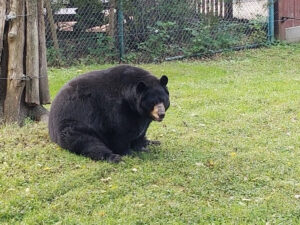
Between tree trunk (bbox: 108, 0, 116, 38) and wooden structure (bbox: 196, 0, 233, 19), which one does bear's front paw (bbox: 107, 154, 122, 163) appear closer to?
tree trunk (bbox: 108, 0, 116, 38)

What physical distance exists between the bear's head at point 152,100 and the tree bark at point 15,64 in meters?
2.04

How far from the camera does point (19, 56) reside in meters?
7.68

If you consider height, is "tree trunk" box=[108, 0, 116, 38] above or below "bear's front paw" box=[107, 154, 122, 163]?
above

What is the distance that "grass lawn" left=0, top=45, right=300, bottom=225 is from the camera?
5133 mm

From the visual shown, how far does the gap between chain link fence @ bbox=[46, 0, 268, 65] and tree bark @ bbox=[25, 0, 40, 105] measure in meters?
4.66

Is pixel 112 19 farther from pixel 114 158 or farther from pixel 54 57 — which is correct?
pixel 114 158

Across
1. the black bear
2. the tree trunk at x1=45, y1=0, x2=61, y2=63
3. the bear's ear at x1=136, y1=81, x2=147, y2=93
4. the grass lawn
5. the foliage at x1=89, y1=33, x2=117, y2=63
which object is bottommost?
the grass lawn

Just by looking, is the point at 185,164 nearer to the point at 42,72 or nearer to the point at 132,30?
the point at 42,72

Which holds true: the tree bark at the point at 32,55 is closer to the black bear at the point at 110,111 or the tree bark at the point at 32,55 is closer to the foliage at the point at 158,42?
the black bear at the point at 110,111

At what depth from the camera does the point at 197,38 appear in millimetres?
13859

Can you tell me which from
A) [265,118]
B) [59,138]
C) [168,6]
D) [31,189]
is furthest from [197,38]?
[31,189]

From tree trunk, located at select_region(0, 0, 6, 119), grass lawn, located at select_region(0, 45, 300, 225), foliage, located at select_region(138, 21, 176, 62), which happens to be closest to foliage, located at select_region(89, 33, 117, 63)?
foliage, located at select_region(138, 21, 176, 62)

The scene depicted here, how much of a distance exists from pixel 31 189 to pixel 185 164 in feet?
5.70

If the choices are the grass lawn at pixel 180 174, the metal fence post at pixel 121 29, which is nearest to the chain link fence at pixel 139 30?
the metal fence post at pixel 121 29
